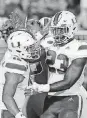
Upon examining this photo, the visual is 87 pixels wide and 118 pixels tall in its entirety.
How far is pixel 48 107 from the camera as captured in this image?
14.0ft

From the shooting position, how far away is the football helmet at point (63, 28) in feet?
14.3

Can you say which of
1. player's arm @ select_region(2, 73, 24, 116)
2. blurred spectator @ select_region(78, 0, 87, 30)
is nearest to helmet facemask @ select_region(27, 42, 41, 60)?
player's arm @ select_region(2, 73, 24, 116)

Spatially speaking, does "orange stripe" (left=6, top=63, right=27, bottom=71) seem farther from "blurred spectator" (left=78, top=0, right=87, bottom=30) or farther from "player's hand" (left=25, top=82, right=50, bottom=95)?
"blurred spectator" (left=78, top=0, right=87, bottom=30)

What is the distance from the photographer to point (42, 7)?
26.7 ft

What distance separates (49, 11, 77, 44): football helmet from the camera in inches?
171

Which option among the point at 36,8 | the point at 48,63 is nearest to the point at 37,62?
the point at 48,63

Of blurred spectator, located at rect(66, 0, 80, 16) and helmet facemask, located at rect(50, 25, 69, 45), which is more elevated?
helmet facemask, located at rect(50, 25, 69, 45)

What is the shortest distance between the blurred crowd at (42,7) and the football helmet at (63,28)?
3488 millimetres

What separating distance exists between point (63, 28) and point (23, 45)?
1.55 feet

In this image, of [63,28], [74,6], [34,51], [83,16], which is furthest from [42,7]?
[34,51]

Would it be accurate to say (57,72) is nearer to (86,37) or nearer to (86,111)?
(86,111)

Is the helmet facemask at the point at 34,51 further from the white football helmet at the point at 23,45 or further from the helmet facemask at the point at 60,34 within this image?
the helmet facemask at the point at 60,34

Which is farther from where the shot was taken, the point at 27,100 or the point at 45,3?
the point at 45,3

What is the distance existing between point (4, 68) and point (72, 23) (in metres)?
0.84
